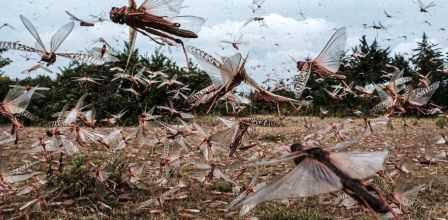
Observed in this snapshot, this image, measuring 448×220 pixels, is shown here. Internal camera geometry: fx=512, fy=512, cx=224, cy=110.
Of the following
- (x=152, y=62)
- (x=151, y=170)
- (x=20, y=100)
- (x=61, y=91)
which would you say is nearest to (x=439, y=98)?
(x=152, y=62)

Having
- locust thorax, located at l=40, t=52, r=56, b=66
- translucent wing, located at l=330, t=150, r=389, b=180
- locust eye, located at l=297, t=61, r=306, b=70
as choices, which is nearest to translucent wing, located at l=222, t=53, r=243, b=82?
locust eye, located at l=297, t=61, r=306, b=70

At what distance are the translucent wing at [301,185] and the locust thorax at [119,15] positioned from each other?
1.59ft

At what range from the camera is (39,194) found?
124 inches

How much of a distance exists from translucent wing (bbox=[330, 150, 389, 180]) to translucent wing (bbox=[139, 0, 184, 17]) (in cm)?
54

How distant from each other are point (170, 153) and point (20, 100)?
1482mm

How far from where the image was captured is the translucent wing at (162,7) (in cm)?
99

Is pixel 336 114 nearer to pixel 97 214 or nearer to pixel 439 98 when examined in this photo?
pixel 439 98

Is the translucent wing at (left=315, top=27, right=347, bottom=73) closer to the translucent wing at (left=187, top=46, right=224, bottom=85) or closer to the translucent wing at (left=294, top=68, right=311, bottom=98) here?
the translucent wing at (left=294, top=68, right=311, bottom=98)

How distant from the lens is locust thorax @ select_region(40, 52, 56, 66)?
1211mm

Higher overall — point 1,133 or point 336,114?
point 1,133

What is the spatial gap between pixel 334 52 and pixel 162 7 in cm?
37

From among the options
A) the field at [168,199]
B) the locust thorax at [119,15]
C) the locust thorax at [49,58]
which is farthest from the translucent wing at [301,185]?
the field at [168,199]

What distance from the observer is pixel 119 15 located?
0.91 meters

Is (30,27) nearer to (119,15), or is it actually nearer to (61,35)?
(61,35)
